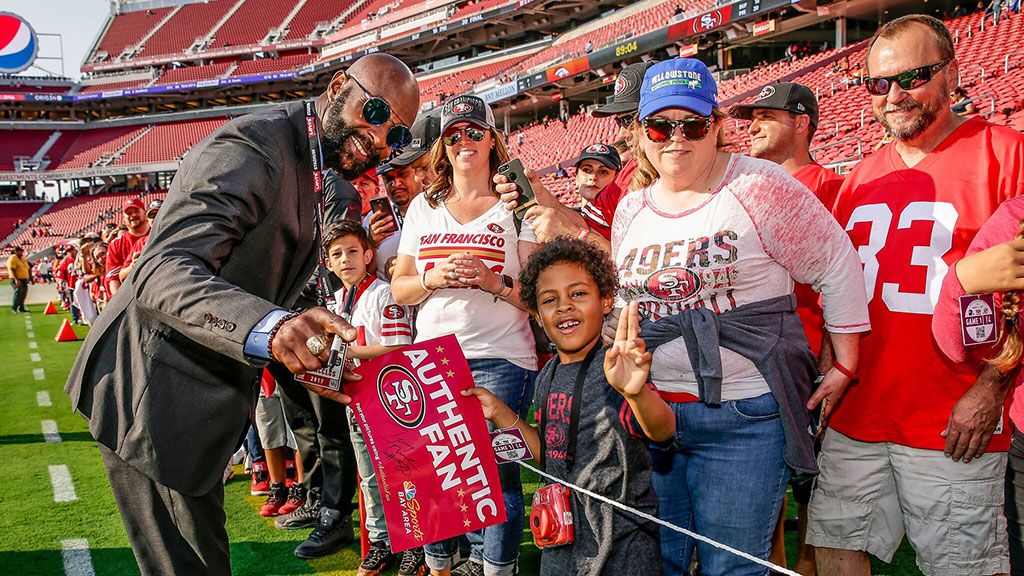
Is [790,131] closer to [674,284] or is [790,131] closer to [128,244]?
[674,284]

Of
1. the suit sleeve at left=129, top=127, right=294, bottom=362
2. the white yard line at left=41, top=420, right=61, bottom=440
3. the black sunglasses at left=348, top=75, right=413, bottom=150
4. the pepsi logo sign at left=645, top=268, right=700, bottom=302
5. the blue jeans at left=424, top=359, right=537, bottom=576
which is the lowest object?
the white yard line at left=41, top=420, right=61, bottom=440

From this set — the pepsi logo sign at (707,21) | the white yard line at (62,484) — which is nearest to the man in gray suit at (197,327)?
the white yard line at (62,484)

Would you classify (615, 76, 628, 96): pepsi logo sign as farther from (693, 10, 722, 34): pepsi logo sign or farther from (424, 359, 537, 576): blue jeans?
(693, 10, 722, 34): pepsi logo sign

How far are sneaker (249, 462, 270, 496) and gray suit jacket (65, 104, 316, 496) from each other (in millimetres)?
2913

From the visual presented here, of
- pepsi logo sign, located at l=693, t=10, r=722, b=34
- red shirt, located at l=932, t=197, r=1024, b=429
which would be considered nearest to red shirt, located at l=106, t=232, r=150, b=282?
red shirt, located at l=932, t=197, r=1024, b=429

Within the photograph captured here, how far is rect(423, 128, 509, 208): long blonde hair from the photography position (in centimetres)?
314

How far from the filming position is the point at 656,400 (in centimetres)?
190

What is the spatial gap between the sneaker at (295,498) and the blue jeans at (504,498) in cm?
154

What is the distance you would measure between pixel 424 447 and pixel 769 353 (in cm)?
103

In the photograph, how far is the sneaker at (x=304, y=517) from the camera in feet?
13.3

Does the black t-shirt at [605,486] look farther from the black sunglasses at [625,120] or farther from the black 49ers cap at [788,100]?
the black 49ers cap at [788,100]

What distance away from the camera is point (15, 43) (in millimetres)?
44875

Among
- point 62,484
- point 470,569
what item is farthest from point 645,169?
point 62,484

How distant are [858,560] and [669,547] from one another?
778 mm
